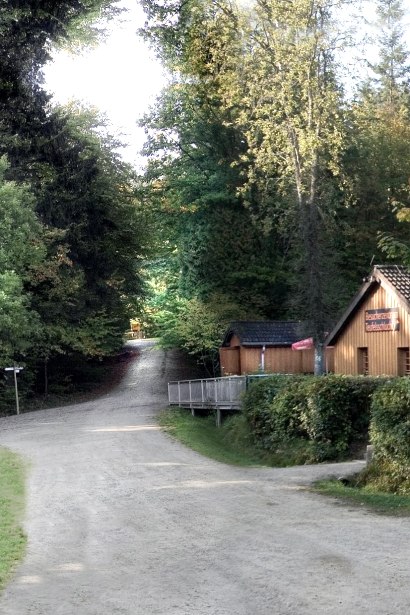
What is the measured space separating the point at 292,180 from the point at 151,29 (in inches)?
546

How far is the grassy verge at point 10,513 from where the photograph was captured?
35.8 feet

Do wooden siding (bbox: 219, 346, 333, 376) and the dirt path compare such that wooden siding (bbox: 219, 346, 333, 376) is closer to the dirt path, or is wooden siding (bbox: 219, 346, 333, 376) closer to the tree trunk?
the tree trunk

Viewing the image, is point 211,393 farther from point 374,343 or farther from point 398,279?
point 398,279

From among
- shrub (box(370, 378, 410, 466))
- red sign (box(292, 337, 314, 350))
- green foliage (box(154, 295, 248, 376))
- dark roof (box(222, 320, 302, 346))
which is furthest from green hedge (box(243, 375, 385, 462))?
green foliage (box(154, 295, 248, 376))

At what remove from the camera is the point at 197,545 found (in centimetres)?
1153

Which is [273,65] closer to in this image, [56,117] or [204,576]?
[56,117]

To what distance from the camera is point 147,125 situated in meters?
50.8

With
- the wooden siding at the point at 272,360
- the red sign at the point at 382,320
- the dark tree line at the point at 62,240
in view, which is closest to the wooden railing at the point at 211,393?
the wooden siding at the point at 272,360

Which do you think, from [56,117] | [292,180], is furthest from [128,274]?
[292,180]

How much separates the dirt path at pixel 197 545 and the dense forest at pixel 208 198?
13.6 metres

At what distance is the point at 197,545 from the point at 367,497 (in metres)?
4.63

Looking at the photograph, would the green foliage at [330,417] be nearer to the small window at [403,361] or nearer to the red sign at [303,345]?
the small window at [403,361]

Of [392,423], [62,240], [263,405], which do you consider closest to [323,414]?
[263,405]

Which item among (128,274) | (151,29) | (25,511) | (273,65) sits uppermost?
(273,65)
